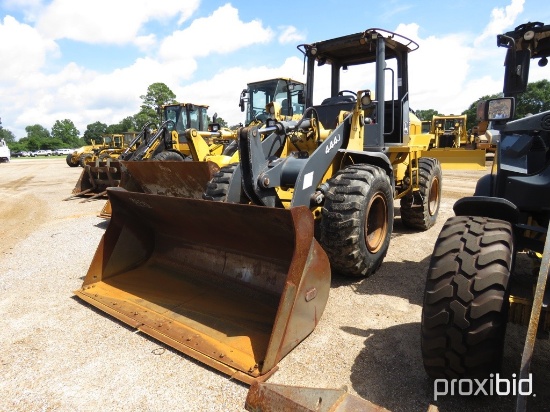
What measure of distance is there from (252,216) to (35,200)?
1049 centimetres

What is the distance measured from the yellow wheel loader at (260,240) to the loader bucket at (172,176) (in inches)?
32.4

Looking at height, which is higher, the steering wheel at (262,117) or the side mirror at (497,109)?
the steering wheel at (262,117)

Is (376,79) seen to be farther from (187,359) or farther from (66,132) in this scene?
(66,132)

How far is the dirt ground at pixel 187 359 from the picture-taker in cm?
232

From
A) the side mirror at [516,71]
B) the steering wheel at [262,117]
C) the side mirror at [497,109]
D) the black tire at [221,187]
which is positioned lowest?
the black tire at [221,187]

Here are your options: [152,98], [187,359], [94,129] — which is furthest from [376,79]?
[94,129]

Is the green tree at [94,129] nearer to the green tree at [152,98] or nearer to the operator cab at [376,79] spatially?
the green tree at [152,98]

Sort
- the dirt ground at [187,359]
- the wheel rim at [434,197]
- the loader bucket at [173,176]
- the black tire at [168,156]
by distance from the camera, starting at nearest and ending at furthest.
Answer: the dirt ground at [187,359], the loader bucket at [173,176], the wheel rim at [434,197], the black tire at [168,156]

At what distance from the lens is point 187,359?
8.99ft

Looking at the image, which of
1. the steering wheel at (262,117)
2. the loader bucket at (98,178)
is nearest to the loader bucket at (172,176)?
the loader bucket at (98,178)

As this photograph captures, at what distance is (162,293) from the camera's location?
356cm

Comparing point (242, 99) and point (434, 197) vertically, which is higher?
point (242, 99)

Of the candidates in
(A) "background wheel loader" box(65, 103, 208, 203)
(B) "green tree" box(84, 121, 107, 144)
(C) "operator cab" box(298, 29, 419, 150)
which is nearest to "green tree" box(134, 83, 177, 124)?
(A) "background wheel loader" box(65, 103, 208, 203)

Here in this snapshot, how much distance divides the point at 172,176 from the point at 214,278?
236 cm
